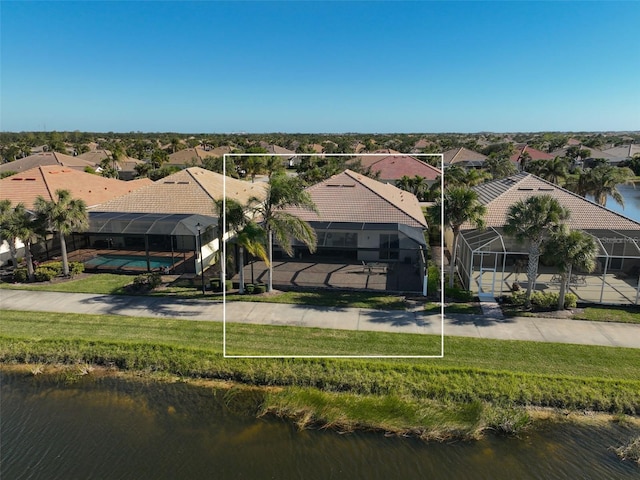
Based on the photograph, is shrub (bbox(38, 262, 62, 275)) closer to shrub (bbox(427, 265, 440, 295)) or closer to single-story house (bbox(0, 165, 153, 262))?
single-story house (bbox(0, 165, 153, 262))

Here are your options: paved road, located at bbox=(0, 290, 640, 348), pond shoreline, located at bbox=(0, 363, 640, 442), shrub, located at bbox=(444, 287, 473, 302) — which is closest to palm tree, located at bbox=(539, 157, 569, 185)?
shrub, located at bbox=(444, 287, 473, 302)

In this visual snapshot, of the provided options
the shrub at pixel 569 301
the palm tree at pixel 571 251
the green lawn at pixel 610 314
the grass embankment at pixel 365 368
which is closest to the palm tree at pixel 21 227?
the grass embankment at pixel 365 368

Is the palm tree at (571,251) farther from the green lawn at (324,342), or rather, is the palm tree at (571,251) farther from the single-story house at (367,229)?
the single-story house at (367,229)

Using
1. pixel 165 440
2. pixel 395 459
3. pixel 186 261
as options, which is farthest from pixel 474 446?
pixel 186 261

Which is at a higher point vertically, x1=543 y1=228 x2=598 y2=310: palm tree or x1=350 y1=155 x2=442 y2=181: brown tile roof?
x1=350 y1=155 x2=442 y2=181: brown tile roof

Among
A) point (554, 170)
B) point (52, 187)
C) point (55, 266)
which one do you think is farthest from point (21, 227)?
point (554, 170)

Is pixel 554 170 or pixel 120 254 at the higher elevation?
pixel 554 170

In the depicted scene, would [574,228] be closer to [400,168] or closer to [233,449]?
[233,449]
